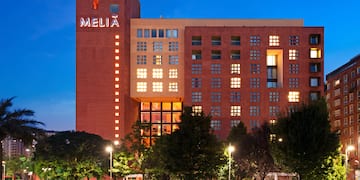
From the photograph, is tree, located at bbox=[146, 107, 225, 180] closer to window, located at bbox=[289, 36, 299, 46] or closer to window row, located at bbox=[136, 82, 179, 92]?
window row, located at bbox=[136, 82, 179, 92]

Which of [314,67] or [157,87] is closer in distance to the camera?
[314,67]

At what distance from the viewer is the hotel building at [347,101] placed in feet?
487

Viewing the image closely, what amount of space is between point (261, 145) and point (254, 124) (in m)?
42.0

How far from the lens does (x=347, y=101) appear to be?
15650cm

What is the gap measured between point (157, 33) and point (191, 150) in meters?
78.1

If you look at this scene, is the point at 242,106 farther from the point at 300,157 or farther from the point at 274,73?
the point at 300,157

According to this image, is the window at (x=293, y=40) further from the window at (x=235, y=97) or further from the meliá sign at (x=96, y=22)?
the meliá sign at (x=96, y=22)

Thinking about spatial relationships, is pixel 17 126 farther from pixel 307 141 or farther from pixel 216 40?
pixel 216 40

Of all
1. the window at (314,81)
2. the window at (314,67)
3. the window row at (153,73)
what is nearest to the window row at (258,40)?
the window at (314,67)

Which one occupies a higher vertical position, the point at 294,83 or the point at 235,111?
the point at 294,83

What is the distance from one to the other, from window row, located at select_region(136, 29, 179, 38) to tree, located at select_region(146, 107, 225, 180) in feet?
248

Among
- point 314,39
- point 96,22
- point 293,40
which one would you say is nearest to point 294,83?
point 293,40

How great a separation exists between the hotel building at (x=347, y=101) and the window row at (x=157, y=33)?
Result: 4704 centimetres

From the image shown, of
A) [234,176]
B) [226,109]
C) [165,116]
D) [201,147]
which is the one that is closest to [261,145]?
[234,176]
